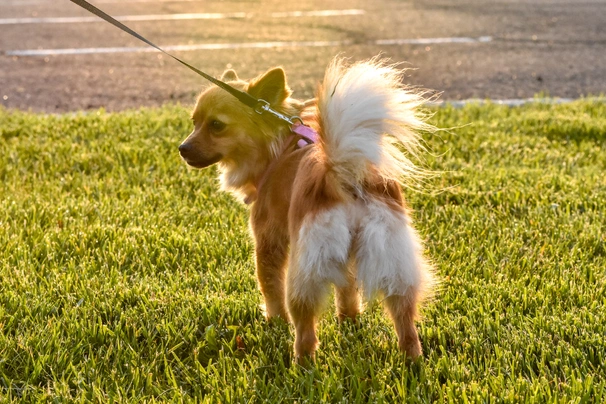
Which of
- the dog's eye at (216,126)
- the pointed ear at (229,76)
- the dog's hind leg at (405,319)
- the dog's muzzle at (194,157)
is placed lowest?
the dog's hind leg at (405,319)

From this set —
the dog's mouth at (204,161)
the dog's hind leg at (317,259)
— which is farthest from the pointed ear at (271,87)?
the dog's hind leg at (317,259)

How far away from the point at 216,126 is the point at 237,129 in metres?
0.09

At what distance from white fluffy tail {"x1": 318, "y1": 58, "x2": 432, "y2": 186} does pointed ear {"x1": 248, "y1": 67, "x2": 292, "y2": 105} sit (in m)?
0.58

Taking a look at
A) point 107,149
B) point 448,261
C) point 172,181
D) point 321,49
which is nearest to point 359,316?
point 448,261

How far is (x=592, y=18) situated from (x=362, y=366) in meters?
8.67

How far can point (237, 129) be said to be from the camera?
3.12m

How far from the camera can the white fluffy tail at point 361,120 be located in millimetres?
2461

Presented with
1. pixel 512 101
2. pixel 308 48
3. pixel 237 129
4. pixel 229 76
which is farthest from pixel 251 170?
pixel 308 48

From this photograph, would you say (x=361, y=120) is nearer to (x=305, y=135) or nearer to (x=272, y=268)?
(x=305, y=135)

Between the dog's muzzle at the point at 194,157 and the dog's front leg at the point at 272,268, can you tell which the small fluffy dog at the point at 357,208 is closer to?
the dog's front leg at the point at 272,268

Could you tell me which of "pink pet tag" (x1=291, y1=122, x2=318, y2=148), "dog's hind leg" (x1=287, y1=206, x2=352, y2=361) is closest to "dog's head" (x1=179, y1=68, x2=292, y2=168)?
"pink pet tag" (x1=291, y1=122, x2=318, y2=148)

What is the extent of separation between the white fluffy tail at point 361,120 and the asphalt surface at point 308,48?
12.3 ft

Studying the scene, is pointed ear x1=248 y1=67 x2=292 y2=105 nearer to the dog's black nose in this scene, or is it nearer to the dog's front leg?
the dog's black nose

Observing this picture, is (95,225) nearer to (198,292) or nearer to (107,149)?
(198,292)
